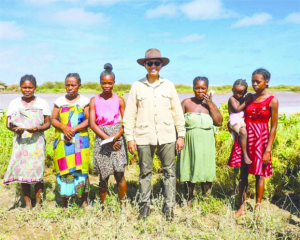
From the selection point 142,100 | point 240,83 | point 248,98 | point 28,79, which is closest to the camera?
point 142,100

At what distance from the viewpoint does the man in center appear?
151 inches

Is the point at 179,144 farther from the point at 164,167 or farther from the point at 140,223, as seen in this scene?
the point at 140,223

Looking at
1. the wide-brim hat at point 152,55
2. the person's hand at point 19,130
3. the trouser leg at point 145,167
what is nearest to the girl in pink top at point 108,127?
the trouser leg at point 145,167

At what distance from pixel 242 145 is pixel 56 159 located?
89.6 inches

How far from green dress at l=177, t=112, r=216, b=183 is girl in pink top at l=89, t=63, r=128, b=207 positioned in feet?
2.57

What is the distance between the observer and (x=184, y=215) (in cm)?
405

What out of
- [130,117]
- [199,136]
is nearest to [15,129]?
[130,117]

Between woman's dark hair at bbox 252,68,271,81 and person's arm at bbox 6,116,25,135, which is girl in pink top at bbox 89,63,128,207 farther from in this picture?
woman's dark hair at bbox 252,68,271,81

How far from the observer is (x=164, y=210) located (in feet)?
13.5

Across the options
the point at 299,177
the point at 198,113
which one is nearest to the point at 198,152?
the point at 198,113

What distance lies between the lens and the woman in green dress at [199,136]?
4.10 metres

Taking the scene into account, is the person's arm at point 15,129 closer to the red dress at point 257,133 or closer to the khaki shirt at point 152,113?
the khaki shirt at point 152,113

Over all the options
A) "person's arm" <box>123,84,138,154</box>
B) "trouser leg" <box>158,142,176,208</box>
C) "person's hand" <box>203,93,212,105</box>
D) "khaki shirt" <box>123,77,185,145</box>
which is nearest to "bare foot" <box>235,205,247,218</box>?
"trouser leg" <box>158,142,176,208</box>

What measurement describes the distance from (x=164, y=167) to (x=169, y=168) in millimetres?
63
